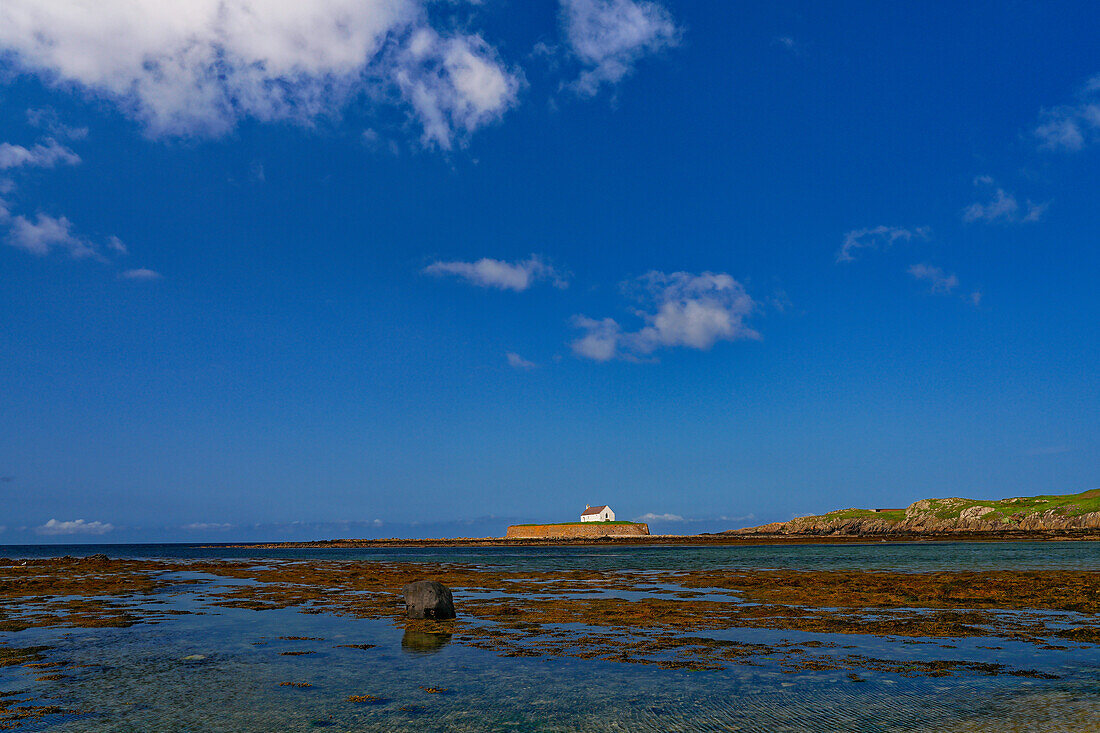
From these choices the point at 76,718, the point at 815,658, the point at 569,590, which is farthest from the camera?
the point at 569,590

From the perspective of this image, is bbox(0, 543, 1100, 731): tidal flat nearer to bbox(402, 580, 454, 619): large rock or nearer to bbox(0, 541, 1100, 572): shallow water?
bbox(402, 580, 454, 619): large rock

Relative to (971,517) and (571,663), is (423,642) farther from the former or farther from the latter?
(971,517)

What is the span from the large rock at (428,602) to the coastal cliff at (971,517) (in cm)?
15694

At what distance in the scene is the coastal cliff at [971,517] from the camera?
5463 inches

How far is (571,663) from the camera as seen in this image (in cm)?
1823

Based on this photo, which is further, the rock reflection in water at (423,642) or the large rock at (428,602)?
the large rock at (428,602)

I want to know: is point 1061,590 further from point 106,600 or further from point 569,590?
point 106,600

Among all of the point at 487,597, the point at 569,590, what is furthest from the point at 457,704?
the point at 569,590

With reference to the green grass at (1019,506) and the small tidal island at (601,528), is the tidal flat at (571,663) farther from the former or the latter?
the small tidal island at (601,528)

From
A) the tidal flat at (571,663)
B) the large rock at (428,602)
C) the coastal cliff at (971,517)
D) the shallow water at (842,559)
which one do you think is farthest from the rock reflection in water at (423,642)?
the coastal cliff at (971,517)

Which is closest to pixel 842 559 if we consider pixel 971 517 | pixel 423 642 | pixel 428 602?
pixel 428 602

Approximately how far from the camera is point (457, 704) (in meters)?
14.2

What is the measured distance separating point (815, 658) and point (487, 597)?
2127cm

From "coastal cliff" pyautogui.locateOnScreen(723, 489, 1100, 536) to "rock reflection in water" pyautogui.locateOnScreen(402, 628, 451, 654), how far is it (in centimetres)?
15971
